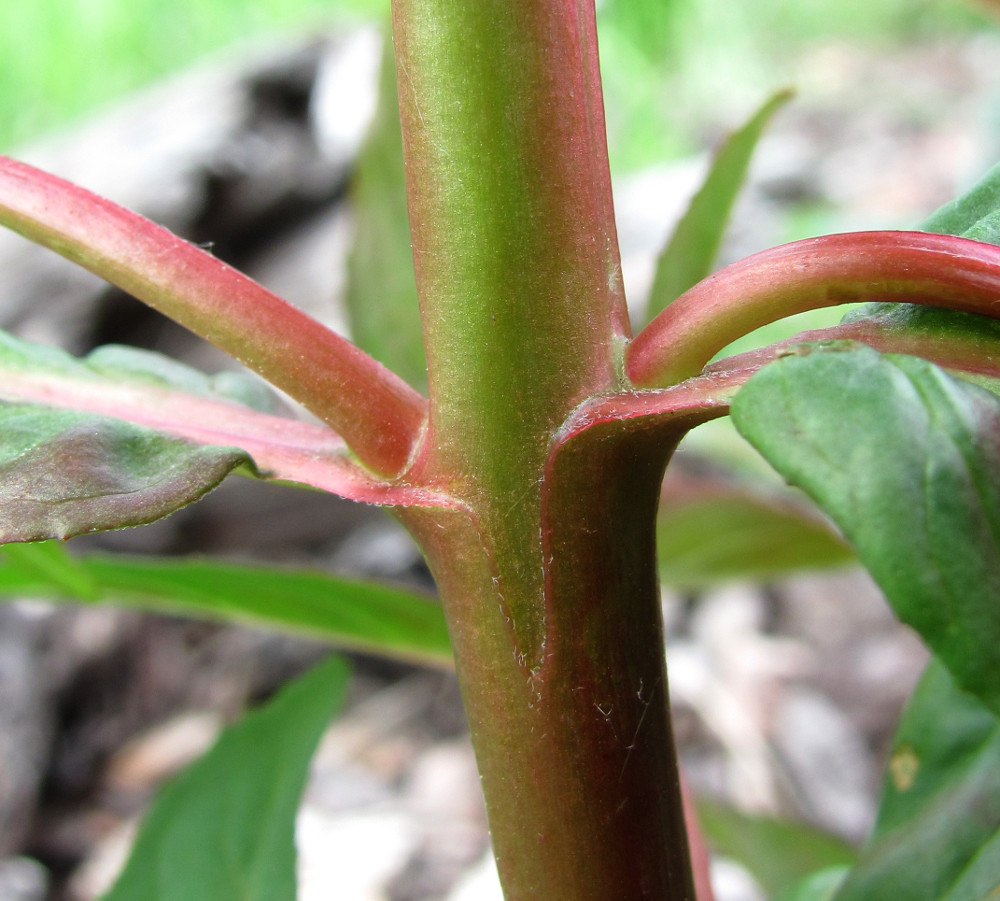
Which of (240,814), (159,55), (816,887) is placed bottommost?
(816,887)

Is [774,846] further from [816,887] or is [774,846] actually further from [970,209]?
[970,209]

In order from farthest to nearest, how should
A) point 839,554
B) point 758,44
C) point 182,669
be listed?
point 758,44, point 182,669, point 839,554

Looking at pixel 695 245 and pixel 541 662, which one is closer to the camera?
pixel 541 662

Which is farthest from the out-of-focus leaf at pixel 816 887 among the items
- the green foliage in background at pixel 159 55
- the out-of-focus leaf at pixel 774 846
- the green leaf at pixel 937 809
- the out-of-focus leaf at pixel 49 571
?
the green foliage in background at pixel 159 55

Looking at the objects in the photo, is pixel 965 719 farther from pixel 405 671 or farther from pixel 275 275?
pixel 275 275

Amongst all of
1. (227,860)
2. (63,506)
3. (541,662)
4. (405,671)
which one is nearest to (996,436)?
(541,662)

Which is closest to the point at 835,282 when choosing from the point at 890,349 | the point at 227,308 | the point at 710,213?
the point at 890,349

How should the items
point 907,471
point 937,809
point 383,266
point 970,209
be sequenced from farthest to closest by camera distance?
point 383,266, point 937,809, point 970,209, point 907,471
